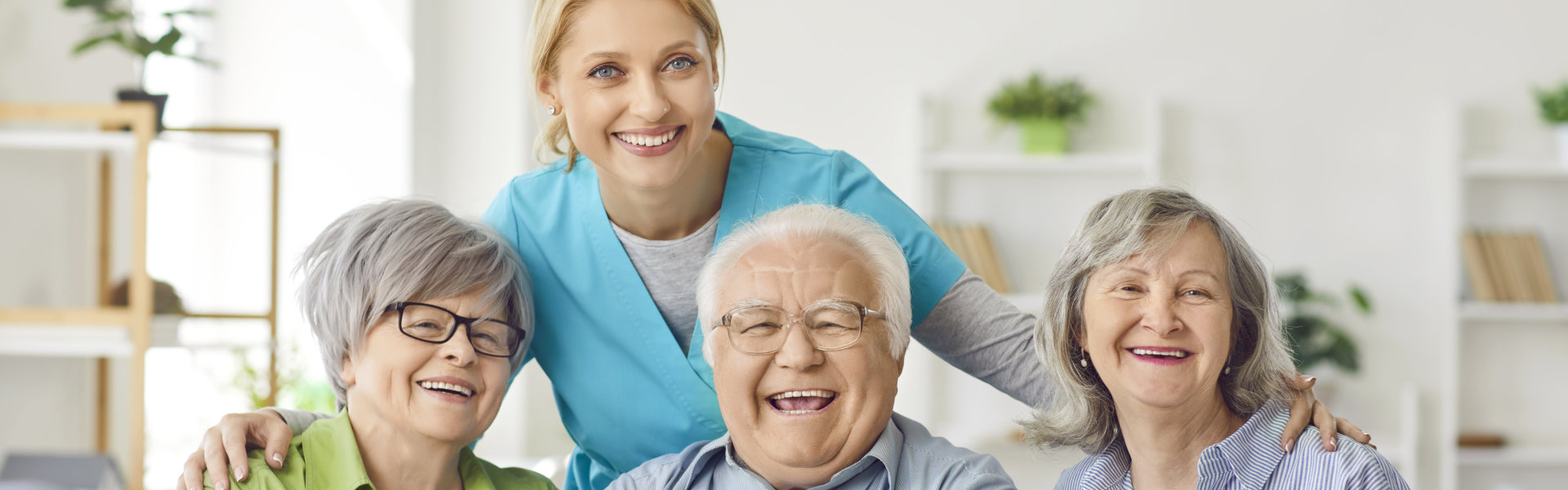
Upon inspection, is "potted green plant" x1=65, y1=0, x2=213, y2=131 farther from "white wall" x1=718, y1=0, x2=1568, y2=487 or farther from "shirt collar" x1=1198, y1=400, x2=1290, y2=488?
"shirt collar" x1=1198, y1=400, x2=1290, y2=488

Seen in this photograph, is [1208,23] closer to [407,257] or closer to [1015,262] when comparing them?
[1015,262]

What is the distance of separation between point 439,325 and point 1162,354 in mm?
887

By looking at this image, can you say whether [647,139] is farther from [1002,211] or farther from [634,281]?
[1002,211]

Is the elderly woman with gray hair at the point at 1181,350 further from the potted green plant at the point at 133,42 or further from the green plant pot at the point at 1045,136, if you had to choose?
the green plant pot at the point at 1045,136

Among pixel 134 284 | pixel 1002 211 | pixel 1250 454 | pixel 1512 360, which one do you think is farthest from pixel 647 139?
pixel 1512 360

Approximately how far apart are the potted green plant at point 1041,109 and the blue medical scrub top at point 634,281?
8.08ft

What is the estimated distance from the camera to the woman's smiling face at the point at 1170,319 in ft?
4.33

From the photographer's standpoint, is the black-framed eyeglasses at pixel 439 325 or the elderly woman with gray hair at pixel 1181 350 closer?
the elderly woman with gray hair at pixel 1181 350

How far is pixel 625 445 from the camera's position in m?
1.69

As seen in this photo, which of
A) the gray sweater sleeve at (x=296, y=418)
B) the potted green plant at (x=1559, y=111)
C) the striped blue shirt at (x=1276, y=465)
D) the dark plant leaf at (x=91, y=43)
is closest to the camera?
the striped blue shirt at (x=1276, y=465)

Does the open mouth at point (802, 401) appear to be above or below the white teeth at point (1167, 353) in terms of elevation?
below

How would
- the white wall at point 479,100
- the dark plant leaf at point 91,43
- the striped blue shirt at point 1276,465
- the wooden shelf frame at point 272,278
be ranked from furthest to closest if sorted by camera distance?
the white wall at point 479,100, the wooden shelf frame at point 272,278, the dark plant leaf at point 91,43, the striped blue shirt at point 1276,465

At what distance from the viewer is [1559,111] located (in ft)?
12.8

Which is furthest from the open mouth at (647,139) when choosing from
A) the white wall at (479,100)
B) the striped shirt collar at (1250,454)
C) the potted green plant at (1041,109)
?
the potted green plant at (1041,109)
